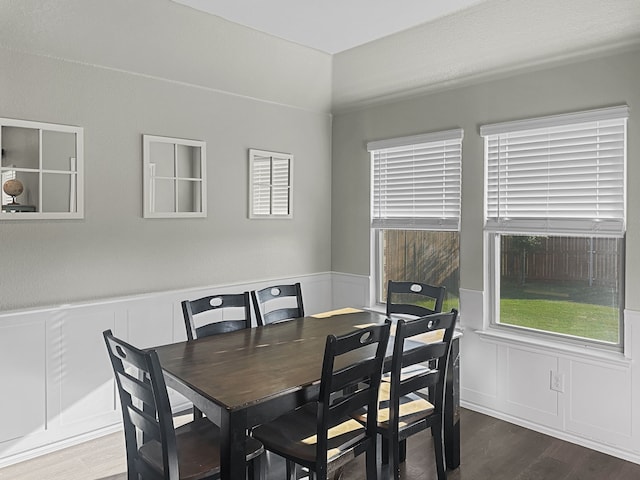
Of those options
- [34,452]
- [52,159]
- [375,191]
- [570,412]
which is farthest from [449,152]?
[34,452]

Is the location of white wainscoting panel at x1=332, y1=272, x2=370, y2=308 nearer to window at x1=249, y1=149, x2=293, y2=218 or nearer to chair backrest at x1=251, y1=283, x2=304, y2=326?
window at x1=249, y1=149, x2=293, y2=218

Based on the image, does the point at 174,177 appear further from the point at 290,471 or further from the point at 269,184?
the point at 290,471

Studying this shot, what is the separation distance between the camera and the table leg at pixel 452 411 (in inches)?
113

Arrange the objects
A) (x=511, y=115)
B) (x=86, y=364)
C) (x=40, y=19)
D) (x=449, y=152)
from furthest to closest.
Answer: (x=449, y=152) → (x=511, y=115) → (x=86, y=364) → (x=40, y=19)

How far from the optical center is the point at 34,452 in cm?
303

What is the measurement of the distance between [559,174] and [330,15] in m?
1.96

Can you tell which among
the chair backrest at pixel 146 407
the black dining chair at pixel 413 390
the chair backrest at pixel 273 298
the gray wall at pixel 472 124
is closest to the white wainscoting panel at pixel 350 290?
the gray wall at pixel 472 124

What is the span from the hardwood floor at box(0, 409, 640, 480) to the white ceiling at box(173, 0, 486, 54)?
2959 millimetres

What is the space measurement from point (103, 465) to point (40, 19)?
9.02ft

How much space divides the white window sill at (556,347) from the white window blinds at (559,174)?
792 millimetres

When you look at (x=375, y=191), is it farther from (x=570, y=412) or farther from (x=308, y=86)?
(x=570, y=412)

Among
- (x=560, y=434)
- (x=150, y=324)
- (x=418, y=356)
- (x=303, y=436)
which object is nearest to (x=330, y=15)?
(x=418, y=356)

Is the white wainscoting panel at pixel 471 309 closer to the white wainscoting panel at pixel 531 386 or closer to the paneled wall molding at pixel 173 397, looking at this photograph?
the paneled wall molding at pixel 173 397

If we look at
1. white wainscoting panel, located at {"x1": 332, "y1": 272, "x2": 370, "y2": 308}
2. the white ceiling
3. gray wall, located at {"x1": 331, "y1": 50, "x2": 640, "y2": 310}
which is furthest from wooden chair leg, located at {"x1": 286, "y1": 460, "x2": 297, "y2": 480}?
the white ceiling
